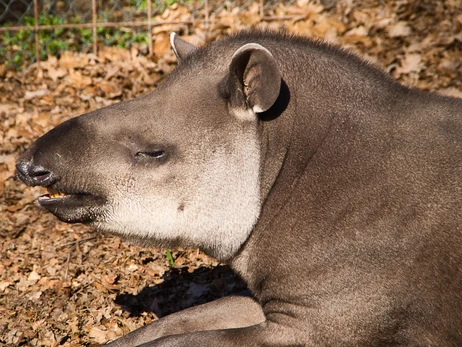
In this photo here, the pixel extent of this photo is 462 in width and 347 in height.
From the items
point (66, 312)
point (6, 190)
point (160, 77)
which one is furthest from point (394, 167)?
point (160, 77)

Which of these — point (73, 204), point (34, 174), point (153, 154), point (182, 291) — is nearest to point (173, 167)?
point (153, 154)

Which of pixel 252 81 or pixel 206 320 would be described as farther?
pixel 206 320

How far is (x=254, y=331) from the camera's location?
424 cm

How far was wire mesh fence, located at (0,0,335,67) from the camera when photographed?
33.9 ft

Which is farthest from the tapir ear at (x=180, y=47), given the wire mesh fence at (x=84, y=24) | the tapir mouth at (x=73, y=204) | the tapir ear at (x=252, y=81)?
the wire mesh fence at (x=84, y=24)

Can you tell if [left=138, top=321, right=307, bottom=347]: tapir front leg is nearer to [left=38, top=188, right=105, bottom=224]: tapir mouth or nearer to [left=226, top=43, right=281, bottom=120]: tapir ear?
[left=38, top=188, right=105, bottom=224]: tapir mouth

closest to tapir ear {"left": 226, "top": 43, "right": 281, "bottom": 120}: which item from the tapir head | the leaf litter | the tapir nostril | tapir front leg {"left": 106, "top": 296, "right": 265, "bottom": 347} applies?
the tapir head

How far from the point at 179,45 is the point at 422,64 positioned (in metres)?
Answer: 4.46

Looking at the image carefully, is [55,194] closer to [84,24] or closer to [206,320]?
[206,320]

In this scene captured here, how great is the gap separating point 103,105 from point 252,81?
197 inches

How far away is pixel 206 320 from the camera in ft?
16.2

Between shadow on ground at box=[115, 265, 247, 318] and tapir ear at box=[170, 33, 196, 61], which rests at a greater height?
tapir ear at box=[170, 33, 196, 61]

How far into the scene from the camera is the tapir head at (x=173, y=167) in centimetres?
414

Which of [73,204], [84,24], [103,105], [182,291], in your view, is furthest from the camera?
[84,24]
